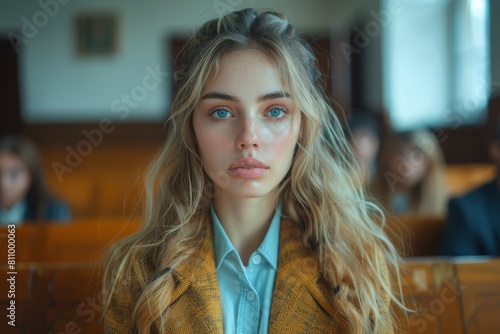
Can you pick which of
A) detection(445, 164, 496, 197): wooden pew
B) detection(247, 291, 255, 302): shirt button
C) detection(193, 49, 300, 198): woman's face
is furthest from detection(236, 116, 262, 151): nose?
detection(445, 164, 496, 197): wooden pew

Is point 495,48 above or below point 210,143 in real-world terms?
above

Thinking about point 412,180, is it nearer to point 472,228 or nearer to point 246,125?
point 472,228

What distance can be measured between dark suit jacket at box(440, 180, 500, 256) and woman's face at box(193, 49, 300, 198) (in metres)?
1.03

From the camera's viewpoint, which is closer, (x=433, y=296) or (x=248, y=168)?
(x=248, y=168)

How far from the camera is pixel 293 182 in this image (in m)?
1.17

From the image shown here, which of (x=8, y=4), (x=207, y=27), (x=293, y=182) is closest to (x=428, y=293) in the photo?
(x=293, y=182)

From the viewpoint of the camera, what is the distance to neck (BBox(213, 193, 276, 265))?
113 cm

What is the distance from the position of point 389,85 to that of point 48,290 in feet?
14.6

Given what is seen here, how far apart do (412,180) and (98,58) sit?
14.8ft

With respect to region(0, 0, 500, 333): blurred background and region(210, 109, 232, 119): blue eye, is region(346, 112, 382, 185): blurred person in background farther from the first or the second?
region(210, 109, 232, 119): blue eye

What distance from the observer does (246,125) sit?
1.01 m

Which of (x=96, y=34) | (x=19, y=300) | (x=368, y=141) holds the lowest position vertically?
(x=19, y=300)

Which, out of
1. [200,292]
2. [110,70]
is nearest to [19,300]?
[200,292]

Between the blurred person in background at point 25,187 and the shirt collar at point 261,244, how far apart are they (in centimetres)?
170
